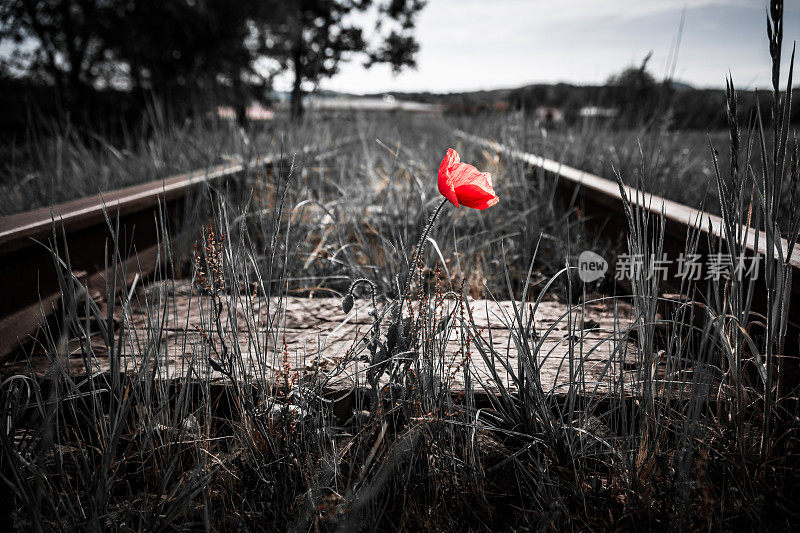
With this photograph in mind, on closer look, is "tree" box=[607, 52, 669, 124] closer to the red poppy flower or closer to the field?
the field

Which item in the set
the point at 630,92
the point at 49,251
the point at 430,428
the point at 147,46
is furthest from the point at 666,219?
the point at 147,46

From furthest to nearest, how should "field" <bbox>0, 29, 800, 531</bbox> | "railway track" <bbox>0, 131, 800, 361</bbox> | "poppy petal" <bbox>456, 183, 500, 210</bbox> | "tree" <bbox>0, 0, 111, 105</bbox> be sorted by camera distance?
"tree" <bbox>0, 0, 111, 105</bbox> → "railway track" <bbox>0, 131, 800, 361</bbox> → "poppy petal" <bbox>456, 183, 500, 210</bbox> → "field" <bbox>0, 29, 800, 531</bbox>

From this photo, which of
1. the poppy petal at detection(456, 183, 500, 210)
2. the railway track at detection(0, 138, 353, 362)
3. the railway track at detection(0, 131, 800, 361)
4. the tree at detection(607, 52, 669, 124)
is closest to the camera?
the poppy petal at detection(456, 183, 500, 210)

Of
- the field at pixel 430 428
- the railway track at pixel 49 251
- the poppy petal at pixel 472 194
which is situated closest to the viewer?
the field at pixel 430 428

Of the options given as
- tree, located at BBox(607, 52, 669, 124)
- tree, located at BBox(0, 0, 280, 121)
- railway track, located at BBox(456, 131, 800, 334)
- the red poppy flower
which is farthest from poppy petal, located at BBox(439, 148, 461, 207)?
tree, located at BBox(0, 0, 280, 121)

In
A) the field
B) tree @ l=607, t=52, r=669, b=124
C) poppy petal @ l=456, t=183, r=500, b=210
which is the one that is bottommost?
the field

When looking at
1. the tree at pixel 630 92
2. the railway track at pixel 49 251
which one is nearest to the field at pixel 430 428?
the railway track at pixel 49 251

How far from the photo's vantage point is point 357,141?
23.0 ft

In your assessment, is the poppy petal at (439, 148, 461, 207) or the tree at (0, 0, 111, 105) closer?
the poppy petal at (439, 148, 461, 207)

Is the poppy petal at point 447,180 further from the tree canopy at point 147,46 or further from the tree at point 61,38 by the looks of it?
the tree at point 61,38

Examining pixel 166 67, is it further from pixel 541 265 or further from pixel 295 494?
pixel 295 494

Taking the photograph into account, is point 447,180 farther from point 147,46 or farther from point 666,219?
point 147,46

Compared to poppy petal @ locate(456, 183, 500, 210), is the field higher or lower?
lower

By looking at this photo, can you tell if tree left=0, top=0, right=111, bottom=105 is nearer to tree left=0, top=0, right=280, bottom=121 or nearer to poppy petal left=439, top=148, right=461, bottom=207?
tree left=0, top=0, right=280, bottom=121
